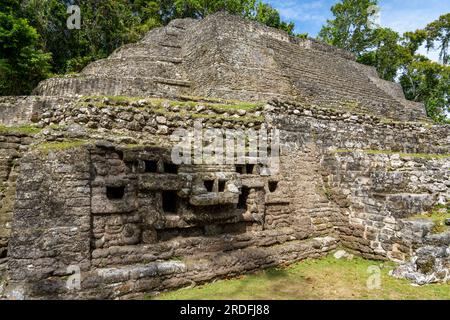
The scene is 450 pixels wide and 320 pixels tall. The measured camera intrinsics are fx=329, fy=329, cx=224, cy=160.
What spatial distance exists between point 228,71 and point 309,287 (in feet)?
32.4

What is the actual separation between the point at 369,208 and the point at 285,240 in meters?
1.95

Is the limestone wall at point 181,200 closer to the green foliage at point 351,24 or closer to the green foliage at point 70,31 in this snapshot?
the green foliage at point 70,31

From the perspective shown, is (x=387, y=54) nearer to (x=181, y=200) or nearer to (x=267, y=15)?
(x=267, y=15)

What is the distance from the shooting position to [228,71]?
13375 millimetres

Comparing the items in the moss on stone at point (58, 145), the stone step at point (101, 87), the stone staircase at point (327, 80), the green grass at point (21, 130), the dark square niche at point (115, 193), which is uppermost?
the stone staircase at point (327, 80)

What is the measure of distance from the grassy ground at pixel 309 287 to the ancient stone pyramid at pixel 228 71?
20.9ft

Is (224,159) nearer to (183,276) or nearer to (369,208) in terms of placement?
(183,276)

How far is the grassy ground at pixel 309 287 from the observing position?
4902 millimetres

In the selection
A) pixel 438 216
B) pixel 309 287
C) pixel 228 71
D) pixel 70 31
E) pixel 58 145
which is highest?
pixel 70 31

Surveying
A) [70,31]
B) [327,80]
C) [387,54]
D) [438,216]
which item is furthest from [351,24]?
[438,216]

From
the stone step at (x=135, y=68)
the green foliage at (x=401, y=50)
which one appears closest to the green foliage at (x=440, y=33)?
the green foliage at (x=401, y=50)

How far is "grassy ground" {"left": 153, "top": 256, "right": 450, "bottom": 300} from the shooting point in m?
4.90

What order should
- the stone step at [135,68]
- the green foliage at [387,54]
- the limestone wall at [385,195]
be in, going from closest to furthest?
the limestone wall at [385,195] → the stone step at [135,68] → the green foliage at [387,54]
